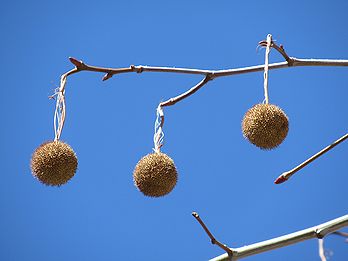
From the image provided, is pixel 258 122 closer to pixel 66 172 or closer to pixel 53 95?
pixel 66 172

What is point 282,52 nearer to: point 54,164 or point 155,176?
point 155,176

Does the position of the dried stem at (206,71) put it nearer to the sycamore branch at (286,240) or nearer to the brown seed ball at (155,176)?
the brown seed ball at (155,176)

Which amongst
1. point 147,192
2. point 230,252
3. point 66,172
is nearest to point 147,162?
point 147,192

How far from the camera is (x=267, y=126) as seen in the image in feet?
5.35

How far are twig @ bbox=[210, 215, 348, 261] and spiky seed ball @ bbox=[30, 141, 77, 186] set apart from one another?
2.36 feet

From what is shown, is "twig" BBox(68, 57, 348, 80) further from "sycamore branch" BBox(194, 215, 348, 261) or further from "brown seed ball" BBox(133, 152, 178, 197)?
"sycamore branch" BBox(194, 215, 348, 261)

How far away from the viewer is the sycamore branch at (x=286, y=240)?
3.79 ft

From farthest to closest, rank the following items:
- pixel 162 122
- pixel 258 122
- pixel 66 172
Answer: pixel 162 122 → pixel 66 172 → pixel 258 122

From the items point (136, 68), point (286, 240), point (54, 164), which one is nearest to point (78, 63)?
point (136, 68)

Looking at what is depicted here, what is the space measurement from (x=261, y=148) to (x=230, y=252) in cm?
56

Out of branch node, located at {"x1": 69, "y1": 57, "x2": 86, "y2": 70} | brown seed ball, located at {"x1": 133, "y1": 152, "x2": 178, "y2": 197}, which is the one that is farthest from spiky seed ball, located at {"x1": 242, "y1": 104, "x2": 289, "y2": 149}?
branch node, located at {"x1": 69, "y1": 57, "x2": 86, "y2": 70}

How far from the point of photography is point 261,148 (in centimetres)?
167

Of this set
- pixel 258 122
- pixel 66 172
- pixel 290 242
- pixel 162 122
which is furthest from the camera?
pixel 162 122

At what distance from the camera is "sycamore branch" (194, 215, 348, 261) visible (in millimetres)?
1155
